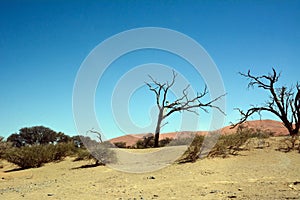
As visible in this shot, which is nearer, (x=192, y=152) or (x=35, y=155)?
(x=192, y=152)

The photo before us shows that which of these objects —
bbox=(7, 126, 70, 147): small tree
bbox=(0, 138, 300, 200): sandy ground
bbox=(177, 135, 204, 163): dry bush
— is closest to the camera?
bbox=(0, 138, 300, 200): sandy ground

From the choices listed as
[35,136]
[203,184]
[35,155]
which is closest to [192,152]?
[203,184]

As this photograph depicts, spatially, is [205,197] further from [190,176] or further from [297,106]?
[297,106]

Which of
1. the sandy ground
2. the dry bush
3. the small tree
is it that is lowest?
the sandy ground

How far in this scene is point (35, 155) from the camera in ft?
63.4

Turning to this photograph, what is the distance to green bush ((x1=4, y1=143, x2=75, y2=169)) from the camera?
19250 millimetres

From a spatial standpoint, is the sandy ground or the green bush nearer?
the sandy ground

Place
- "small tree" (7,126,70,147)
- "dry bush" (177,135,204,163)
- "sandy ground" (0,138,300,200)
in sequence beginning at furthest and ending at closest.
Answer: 1. "small tree" (7,126,70,147)
2. "dry bush" (177,135,204,163)
3. "sandy ground" (0,138,300,200)

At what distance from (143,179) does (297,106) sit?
20.1 metres

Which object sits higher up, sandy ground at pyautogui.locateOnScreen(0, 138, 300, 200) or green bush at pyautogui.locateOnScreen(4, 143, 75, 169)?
green bush at pyautogui.locateOnScreen(4, 143, 75, 169)

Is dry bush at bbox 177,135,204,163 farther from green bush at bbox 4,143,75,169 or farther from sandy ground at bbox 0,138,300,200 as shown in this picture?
green bush at bbox 4,143,75,169

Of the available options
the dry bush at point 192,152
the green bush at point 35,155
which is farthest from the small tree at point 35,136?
the dry bush at point 192,152

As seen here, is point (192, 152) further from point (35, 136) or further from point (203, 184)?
point (35, 136)

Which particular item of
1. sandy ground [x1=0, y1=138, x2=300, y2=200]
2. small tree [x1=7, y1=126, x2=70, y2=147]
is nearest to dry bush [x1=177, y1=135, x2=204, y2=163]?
sandy ground [x1=0, y1=138, x2=300, y2=200]
